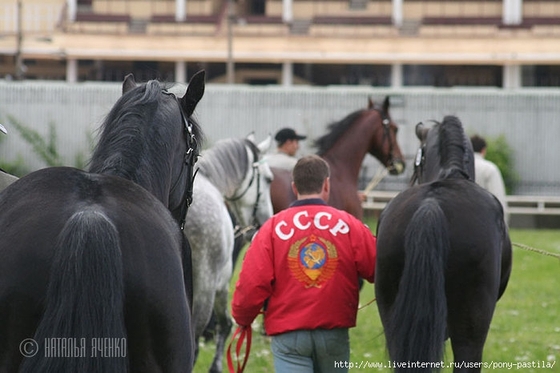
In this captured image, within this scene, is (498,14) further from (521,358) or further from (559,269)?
(521,358)

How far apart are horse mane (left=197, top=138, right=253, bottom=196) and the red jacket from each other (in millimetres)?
2727

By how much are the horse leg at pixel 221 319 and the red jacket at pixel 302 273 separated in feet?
9.27

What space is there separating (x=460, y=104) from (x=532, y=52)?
22.7 metres

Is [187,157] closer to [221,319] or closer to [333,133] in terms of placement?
[221,319]

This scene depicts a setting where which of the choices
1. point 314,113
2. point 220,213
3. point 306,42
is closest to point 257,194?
point 220,213

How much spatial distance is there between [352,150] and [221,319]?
335 centimetres

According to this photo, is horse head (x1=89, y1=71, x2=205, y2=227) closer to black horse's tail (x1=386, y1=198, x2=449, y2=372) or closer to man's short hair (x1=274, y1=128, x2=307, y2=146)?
black horse's tail (x1=386, y1=198, x2=449, y2=372)

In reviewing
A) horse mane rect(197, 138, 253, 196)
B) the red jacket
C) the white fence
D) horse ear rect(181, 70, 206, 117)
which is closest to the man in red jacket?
the red jacket

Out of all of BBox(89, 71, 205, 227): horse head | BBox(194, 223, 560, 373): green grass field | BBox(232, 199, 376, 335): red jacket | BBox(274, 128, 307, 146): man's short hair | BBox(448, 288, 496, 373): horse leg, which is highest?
BBox(89, 71, 205, 227): horse head

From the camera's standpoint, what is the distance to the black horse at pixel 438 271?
5145 mm

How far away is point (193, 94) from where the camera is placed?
4.71 meters

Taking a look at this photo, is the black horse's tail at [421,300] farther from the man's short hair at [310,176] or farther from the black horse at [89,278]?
the black horse at [89,278]

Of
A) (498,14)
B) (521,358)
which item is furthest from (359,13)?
(521,358)

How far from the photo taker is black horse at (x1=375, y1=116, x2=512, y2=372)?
16.9ft
